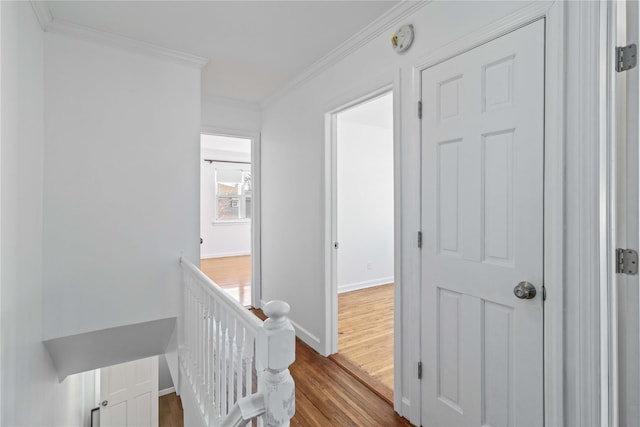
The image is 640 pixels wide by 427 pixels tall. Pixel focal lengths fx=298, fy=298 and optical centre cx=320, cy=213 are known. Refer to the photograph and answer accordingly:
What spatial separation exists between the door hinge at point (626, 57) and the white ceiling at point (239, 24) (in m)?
1.17

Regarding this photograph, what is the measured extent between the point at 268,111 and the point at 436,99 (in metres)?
2.32

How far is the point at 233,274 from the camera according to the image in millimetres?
5816


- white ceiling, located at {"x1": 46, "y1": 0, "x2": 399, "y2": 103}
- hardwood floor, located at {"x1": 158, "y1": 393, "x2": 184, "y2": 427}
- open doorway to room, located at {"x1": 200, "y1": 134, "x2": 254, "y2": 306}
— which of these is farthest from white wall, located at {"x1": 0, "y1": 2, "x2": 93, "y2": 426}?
open doorway to room, located at {"x1": 200, "y1": 134, "x2": 254, "y2": 306}

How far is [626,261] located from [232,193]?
7611 millimetres

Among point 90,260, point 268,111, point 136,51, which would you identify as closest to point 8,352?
point 90,260

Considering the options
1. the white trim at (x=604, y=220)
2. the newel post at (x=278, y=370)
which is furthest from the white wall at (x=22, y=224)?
the white trim at (x=604, y=220)

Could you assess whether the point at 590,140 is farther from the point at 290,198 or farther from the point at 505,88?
the point at 290,198

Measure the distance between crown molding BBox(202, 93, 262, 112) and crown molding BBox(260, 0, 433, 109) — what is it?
0.71 metres

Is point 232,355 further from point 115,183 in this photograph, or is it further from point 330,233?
point 115,183

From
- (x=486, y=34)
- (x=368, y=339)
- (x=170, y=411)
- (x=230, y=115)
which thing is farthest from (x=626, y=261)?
(x=170, y=411)

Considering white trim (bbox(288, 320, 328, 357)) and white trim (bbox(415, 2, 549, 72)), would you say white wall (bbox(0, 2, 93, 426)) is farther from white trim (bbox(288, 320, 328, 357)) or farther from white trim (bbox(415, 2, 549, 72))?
white trim (bbox(415, 2, 549, 72))

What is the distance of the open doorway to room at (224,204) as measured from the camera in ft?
23.7

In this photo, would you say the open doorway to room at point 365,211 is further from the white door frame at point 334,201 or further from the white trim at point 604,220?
the white trim at point 604,220

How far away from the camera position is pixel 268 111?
351cm
